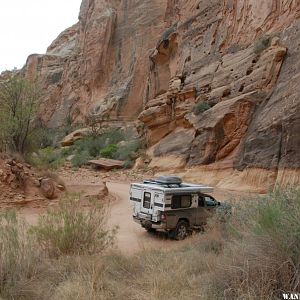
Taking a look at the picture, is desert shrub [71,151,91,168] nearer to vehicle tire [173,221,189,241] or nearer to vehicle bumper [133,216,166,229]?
vehicle bumper [133,216,166,229]

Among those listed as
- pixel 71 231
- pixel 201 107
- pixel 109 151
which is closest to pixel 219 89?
pixel 201 107

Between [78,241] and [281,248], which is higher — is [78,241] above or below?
below

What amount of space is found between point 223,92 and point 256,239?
67.3 feet

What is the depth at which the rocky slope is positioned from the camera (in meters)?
18.2

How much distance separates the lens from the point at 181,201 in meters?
11.1

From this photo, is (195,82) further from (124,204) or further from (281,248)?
(281,248)

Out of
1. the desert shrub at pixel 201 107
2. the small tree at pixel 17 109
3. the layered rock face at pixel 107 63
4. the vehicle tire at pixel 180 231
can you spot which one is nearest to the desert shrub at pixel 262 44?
the desert shrub at pixel 201 107

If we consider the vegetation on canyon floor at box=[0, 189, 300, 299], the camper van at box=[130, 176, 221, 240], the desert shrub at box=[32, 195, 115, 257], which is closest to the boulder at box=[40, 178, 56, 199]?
the camper van at box=[130, 176, 221, 240]

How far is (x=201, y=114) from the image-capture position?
25375 mm

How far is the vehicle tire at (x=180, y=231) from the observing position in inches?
427

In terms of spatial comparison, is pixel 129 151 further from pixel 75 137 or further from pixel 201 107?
pixel 75 137

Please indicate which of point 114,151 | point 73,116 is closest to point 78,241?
point 114,151

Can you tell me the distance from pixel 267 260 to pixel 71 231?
3.53 metres

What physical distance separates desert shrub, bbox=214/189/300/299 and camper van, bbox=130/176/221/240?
5.77 metres
